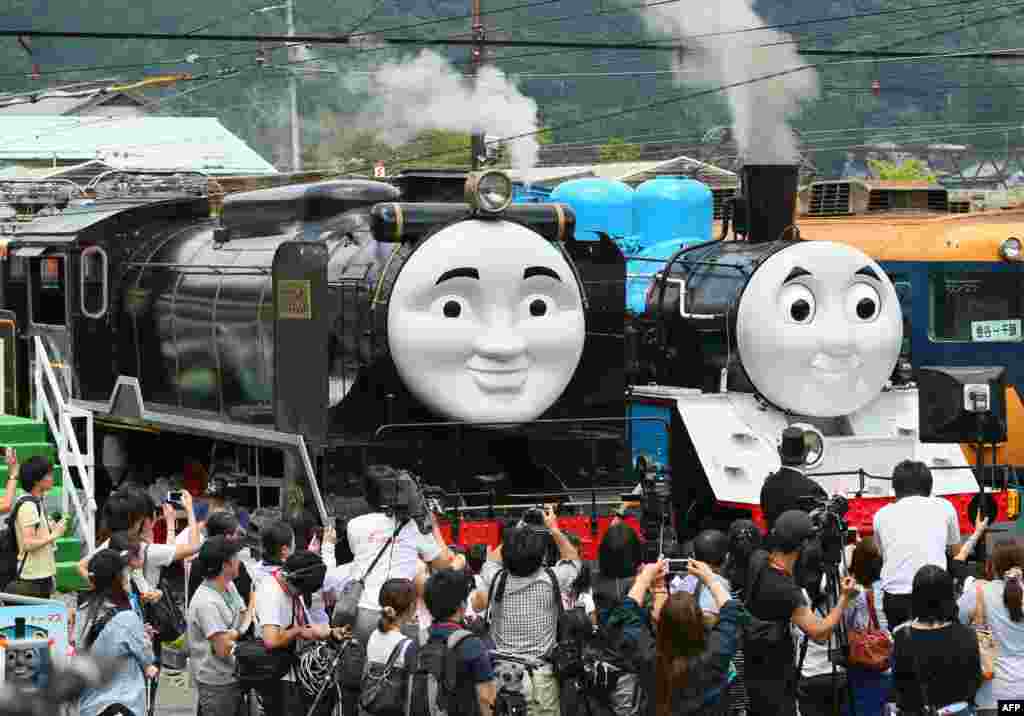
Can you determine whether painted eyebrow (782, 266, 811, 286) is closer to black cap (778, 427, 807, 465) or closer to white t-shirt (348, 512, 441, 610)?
black cap (778, 427, 807, 465)

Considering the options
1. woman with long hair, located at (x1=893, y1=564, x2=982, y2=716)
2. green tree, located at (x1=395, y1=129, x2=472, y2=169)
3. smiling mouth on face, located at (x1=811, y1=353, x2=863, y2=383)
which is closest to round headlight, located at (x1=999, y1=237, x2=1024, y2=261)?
smiling mouth on face, located at (x1=811, y1=353, x2=863, y2=383)

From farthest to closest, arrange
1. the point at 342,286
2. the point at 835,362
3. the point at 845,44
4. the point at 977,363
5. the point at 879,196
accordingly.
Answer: the point at 845,44
the point at 879,196
the point at 977,363
the point at 835,362
the point at 342,286

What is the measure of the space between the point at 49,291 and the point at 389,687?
32.1 feet

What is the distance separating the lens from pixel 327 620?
824cm

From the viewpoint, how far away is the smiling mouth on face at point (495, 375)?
11742mm

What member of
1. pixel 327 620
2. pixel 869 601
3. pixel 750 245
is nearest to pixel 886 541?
pixel 869 601

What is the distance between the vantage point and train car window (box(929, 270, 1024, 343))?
16.6 m

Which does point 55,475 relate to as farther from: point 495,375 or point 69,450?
point 495,375

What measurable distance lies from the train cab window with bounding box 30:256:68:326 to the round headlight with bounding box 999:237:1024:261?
832 cm

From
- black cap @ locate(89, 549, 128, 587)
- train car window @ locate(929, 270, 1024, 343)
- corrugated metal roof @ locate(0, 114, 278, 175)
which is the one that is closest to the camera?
black cap @ locate(89, 549, 128, 587)

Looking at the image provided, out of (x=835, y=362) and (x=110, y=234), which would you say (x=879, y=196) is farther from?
(x=110, y=234)

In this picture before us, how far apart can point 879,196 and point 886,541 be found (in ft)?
38.3

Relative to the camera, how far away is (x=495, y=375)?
38.7 ft

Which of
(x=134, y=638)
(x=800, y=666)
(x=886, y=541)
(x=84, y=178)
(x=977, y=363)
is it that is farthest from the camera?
(x=84, y=178)
